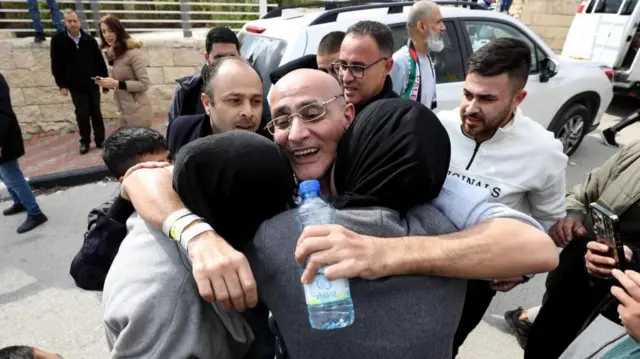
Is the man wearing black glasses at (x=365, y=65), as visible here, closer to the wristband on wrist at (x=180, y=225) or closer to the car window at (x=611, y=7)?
the wristband on wrist at (x=180, y=225)

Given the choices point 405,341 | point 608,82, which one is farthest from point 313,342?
point 608,82

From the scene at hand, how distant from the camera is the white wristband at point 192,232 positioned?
989 mm

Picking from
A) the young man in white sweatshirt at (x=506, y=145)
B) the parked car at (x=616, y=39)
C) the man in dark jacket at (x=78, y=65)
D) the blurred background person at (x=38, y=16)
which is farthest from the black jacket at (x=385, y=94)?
the parked car at (x=616, y=39)

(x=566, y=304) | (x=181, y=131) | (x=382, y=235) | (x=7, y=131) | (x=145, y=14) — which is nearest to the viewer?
(x=382, y=235)

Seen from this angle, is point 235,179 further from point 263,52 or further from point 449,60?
point 449,60

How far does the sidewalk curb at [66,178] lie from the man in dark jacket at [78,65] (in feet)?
2.68

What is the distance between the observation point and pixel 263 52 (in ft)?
12.5

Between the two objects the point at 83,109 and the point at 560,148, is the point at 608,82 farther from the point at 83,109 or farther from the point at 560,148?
the point at 83,109

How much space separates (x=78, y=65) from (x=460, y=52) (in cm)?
449

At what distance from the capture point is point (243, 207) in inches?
38.3

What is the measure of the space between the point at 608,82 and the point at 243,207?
599 cm

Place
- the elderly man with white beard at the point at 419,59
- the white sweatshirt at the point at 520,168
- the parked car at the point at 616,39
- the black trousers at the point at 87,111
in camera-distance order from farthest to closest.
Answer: the parked car at the point at 616,39 < the black trousers at the point at 87,111 < the elderly man with white beard at the point at 419,59 < the white sweatshirt at the point at 520,168

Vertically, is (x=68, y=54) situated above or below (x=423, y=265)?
below

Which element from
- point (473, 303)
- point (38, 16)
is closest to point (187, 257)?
point (473, 303)
